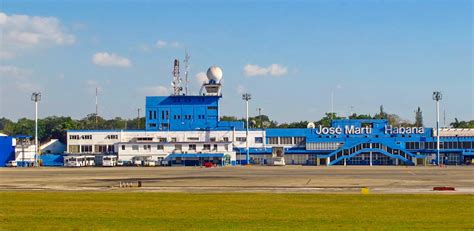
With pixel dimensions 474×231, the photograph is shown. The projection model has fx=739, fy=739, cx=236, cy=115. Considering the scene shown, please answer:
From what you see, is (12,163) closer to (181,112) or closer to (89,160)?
(89,160)

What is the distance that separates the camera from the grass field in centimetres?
4081

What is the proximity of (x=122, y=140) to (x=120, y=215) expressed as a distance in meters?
147

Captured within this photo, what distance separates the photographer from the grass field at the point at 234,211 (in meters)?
40.8

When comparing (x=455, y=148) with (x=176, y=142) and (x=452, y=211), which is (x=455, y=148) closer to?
(x=176, y=142)

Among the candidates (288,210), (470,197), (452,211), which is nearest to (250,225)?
(288,210)

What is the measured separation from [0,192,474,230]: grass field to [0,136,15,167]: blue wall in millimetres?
123707

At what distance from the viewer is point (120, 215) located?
1826 inches

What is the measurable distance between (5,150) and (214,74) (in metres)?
57.1

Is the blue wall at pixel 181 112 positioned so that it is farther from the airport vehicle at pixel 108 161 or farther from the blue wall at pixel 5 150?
the blue wall at pixel 5 150

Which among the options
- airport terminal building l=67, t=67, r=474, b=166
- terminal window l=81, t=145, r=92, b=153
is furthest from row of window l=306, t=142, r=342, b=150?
terminal window l=81, t=145, r=92, b=153

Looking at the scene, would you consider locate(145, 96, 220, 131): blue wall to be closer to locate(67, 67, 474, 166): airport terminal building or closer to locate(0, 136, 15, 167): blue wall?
locate(67, 67, 474, 166): airport terminal building

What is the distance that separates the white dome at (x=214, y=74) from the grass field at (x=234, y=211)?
135m

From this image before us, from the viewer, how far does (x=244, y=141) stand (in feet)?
630

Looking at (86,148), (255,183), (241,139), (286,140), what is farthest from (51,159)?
(255,183)
